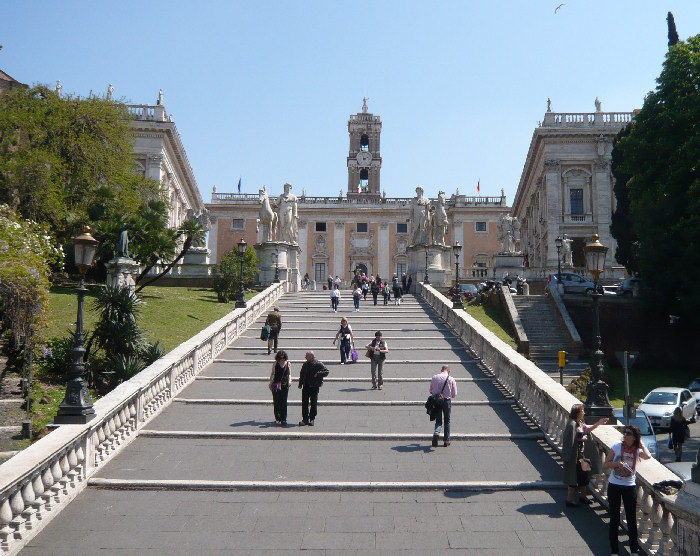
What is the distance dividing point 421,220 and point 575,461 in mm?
26427

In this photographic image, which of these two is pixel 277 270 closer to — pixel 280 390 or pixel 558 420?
pixel 280 390

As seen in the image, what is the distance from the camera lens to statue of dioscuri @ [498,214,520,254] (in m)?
38.4

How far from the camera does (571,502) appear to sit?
301 inches

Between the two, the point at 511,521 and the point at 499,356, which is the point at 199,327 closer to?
the point at 499,356

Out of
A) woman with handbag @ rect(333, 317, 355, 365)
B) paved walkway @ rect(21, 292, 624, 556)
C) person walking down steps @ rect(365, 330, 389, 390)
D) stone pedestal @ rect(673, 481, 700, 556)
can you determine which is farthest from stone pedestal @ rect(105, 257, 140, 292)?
stone pedestal @ rect(673, 481, 700, 556)

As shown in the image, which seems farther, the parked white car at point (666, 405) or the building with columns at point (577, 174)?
the building with columns at point (577, 174)

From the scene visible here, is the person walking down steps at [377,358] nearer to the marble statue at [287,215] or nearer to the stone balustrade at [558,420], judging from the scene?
the stone balustrade at [558,420]

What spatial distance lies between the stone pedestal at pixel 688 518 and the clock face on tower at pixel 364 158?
71783 mm

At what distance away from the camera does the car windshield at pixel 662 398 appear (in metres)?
20.7

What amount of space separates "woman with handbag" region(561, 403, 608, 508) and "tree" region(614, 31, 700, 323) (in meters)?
20.2

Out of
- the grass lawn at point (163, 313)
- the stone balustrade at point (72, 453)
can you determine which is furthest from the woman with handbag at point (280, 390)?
the grass lawn at point (163, 313)

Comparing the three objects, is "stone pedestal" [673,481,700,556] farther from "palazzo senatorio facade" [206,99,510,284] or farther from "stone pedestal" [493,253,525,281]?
"palazzo senatorio facade" [206,99,510,284]

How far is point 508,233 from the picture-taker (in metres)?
38.8

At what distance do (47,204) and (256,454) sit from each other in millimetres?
21723
